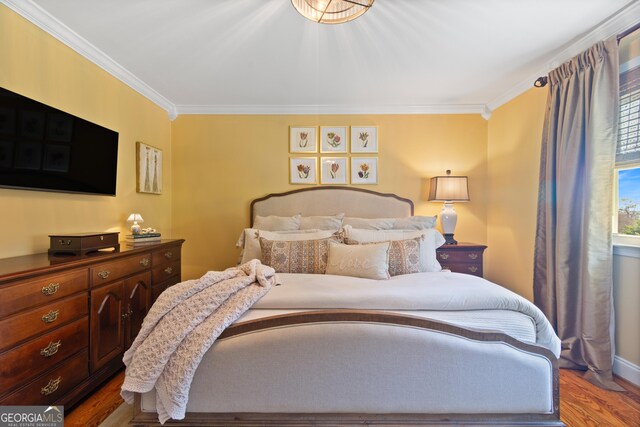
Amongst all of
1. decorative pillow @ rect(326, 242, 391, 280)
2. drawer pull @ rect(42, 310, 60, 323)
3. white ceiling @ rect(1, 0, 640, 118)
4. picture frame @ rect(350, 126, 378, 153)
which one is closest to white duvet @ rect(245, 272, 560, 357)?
decorative pillow @ rect(326, 242, 391, 280)

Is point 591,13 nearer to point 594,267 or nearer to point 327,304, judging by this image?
point 594,267

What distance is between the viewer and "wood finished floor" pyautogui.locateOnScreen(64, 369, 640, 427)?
69.7 inches

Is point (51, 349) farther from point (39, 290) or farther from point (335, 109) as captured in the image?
point (335, 109)

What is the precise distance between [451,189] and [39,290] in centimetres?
355

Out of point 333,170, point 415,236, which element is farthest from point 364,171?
point 415,236

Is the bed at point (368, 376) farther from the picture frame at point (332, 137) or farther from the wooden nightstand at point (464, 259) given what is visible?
the picture frame at point (332, 137)

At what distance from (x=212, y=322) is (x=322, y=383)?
0.64 meters

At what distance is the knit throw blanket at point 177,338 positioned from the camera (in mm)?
1457

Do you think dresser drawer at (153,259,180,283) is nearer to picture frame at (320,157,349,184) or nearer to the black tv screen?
the black tv screen

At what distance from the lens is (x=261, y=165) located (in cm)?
378

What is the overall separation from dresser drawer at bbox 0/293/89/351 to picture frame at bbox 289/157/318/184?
94.1 inches

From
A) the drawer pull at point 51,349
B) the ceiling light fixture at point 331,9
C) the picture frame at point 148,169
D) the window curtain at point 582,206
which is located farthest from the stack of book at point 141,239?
the window curtain at point 582,206

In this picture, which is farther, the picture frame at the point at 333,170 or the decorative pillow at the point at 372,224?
the picture frame at the point at 333,170

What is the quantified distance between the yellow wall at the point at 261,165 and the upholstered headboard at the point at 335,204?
14 centimetres
